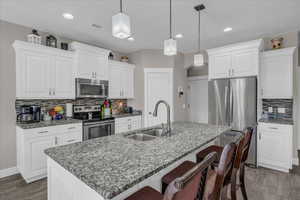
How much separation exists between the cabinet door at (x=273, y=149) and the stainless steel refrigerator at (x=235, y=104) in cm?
14

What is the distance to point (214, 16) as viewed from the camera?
259 cm

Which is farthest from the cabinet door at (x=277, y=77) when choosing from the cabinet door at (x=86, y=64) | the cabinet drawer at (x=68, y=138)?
the cabinet drawer at (x=68, y=138)

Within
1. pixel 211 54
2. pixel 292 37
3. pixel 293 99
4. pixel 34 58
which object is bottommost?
pixel 293 99

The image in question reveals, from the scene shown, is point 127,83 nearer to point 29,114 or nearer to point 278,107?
point 29,114

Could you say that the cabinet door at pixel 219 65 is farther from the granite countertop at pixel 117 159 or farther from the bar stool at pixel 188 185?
the bar stool at pixel 188 185

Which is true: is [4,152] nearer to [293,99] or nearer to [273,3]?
[273,3]

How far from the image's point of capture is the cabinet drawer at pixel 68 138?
9.01ft

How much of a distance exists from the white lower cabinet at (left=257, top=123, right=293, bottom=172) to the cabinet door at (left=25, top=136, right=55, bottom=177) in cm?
402

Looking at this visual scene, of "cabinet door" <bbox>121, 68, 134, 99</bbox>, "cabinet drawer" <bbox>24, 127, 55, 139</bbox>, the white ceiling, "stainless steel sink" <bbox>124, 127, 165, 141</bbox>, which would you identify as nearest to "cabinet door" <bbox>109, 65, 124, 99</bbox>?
"cabinet door" <bbox>121, 68, 134, 99</bbox>

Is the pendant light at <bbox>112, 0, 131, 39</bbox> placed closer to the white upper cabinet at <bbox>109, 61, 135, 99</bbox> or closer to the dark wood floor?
the dark wood floor

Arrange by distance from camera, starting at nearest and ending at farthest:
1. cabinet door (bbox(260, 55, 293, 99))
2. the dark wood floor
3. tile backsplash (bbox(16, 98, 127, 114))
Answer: the dark wood floor → tile backsplash (bbox(16, 98, 127, 114)) → cabinet door (bbox(260, 55, 293, 99))

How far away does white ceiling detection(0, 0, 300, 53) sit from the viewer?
2.24 metres

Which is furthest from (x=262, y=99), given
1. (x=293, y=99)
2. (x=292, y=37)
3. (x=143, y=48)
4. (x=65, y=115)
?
(x=65, y=115)

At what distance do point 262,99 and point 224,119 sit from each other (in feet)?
3.53
